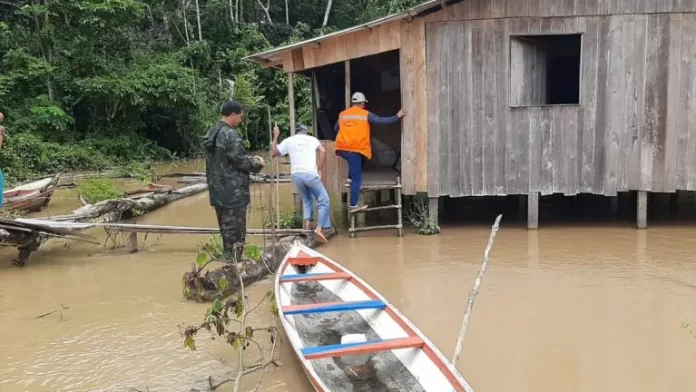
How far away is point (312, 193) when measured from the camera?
9758 millimetres

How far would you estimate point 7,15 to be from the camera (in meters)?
25.0

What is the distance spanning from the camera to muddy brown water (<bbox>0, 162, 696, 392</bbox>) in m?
5.11

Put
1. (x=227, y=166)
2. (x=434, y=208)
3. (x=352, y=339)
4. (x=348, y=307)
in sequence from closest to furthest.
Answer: (x=352, y=339) → (x=348, y=307) → (x=227, y=166) → (x=434, y=208)

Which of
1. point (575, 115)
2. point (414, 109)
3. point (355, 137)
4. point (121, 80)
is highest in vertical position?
point (121, 80)

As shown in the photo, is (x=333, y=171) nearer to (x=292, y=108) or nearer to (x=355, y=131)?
(x=355, y=131)

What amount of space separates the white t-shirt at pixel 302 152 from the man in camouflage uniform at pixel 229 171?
210 centimetres

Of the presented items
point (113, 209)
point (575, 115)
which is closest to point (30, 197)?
point (113, 209)

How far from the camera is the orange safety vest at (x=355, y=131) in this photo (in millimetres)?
10258

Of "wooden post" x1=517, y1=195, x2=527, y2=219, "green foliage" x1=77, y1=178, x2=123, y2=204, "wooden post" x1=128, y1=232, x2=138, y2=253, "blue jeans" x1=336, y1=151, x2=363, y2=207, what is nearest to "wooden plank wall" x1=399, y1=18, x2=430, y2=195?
"blue jeans" x1=336, y1=151, x2=363, y2=207

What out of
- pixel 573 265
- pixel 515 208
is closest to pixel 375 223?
pixel 515 208

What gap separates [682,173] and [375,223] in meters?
5.43

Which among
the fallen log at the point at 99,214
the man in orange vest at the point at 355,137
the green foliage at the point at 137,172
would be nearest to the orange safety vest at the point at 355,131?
the man in orange vest at the point at 355,137

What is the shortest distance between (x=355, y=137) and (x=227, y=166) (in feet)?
11.4

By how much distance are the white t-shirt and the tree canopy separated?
1162cm
